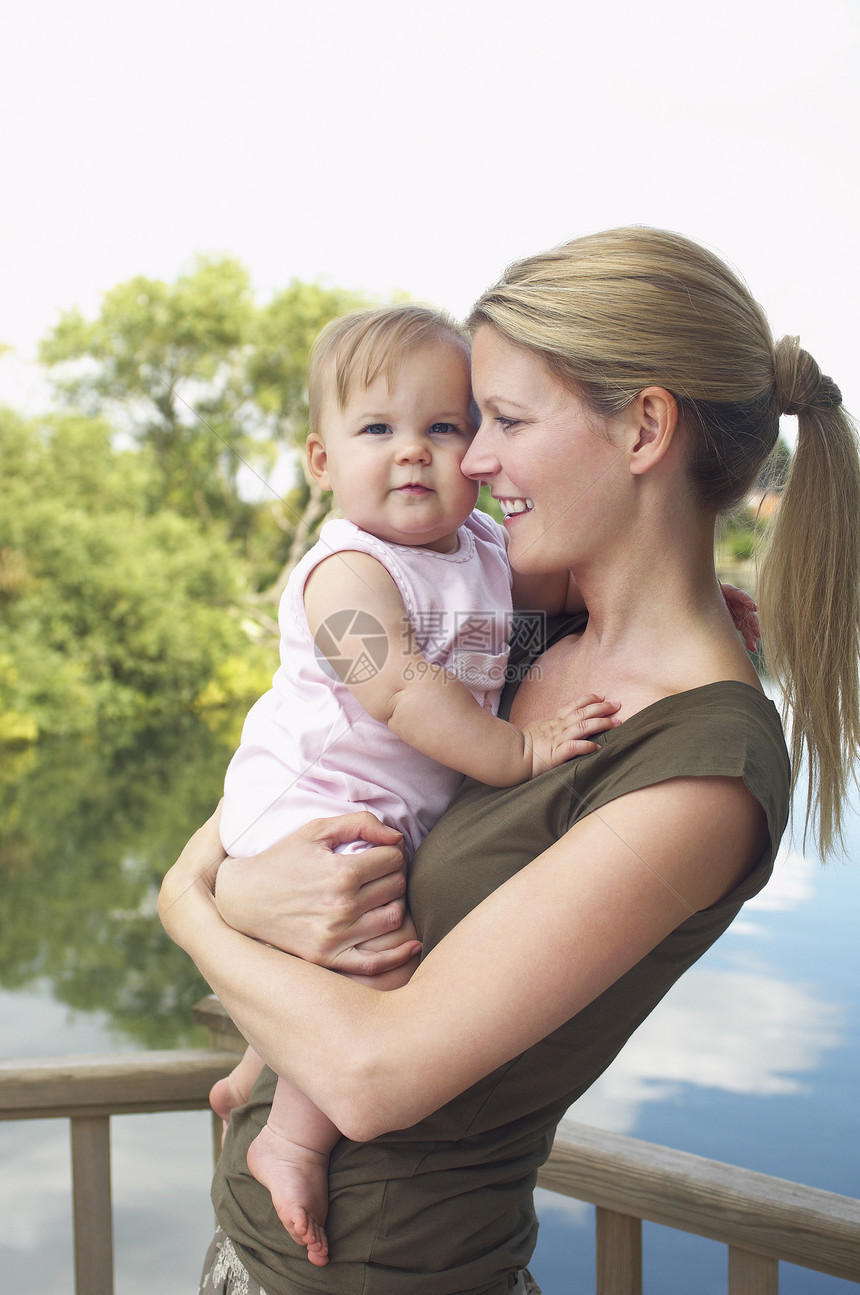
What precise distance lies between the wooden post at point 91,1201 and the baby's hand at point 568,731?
812mm

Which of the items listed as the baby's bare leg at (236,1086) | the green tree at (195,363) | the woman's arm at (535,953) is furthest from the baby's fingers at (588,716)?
the green tree at (195,363)

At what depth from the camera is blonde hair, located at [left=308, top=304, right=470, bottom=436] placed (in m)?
1.15

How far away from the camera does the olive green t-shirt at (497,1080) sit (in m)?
0.90

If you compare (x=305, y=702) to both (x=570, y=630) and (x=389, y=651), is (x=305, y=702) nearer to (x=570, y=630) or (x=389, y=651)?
(x=389, y=651)

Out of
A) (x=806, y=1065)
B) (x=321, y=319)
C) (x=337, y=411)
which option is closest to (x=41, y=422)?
(x=321, y=319)

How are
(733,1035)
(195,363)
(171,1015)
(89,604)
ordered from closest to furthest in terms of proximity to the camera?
1. (733,1035)
2. (89,604)
3. (171,1015)
4. (195,363)

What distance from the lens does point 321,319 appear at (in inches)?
568

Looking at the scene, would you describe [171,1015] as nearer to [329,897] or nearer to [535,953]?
[329,897]

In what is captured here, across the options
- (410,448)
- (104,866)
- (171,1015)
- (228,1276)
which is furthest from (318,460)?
(104,866)

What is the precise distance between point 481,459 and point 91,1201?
1.08 m

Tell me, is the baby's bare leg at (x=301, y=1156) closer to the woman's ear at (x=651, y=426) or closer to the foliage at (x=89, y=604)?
the woman's ear at (x=651, y=426)

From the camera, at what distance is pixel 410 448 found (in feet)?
3.73

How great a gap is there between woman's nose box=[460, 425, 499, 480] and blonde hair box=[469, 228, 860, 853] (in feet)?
0.34

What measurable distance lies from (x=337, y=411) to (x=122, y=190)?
16.6 metres
